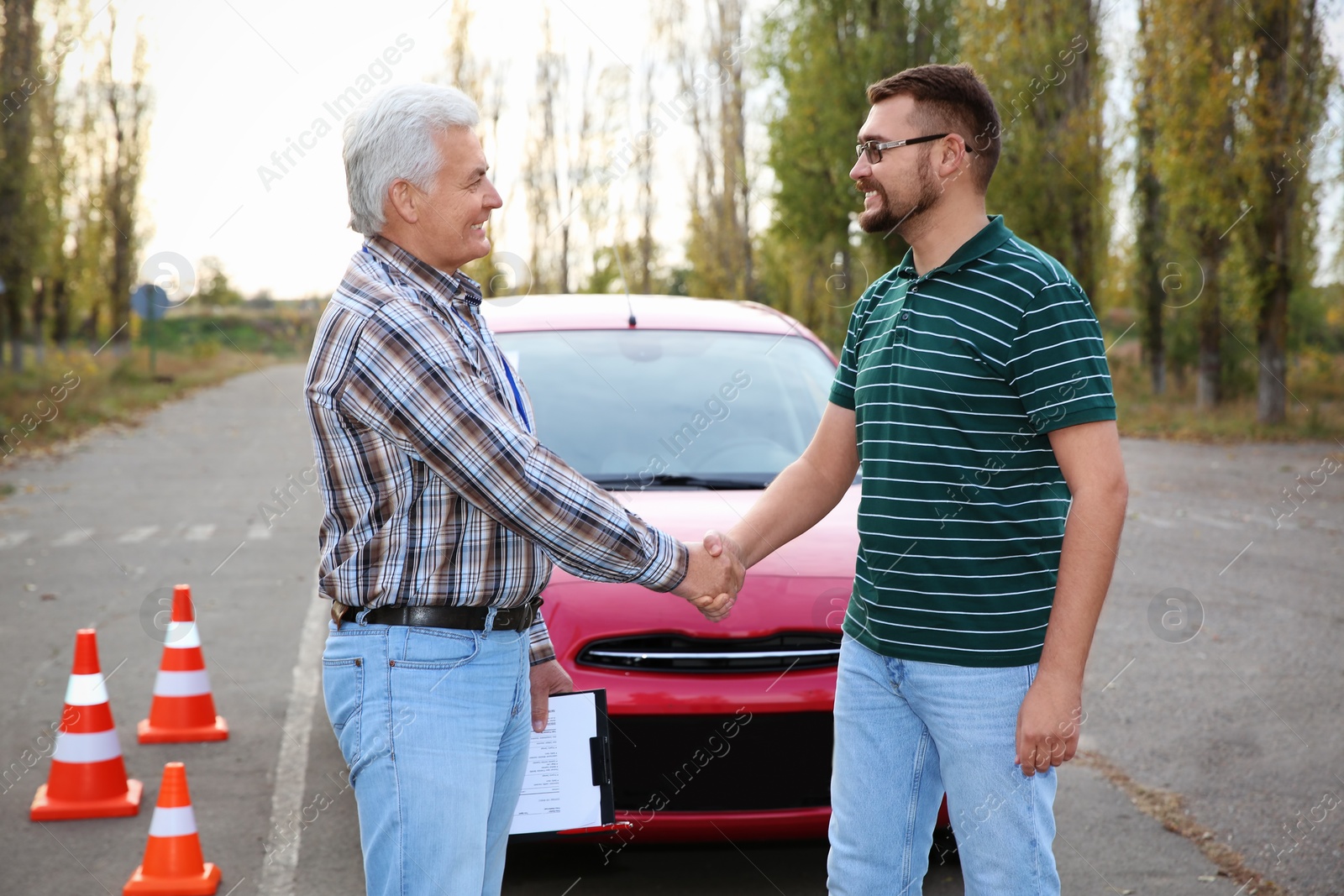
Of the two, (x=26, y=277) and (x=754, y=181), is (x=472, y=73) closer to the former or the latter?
(x=754, y=181)

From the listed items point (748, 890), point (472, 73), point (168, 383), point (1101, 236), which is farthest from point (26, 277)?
point (748, 890)

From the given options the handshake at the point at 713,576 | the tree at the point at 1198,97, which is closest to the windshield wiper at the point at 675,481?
the handshake at the point at 713,576

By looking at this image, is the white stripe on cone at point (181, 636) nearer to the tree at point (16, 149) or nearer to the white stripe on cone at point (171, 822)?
the white stripe on cone at point (171, 822)

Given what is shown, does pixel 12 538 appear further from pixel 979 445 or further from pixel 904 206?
pixel 979 445

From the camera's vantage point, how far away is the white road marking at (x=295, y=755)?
394 centimetres

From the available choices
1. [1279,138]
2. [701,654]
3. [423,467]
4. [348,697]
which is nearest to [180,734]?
A: [701,654]

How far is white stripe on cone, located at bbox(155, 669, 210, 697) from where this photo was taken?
17.2ft

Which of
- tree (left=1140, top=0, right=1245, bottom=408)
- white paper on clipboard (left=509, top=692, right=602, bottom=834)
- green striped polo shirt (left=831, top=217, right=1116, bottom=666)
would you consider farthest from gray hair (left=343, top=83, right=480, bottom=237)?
tree (left=1140, top=0, right=1245, bottom=408)

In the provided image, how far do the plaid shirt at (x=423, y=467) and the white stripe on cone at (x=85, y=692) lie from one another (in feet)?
9.01

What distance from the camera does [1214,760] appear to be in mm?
4996

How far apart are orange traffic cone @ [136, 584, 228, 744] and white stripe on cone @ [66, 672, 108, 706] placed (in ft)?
2.40

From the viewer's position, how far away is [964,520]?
233 cm

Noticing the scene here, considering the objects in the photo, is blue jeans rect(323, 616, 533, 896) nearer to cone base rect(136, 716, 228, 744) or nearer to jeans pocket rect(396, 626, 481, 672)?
jeans pocket rect(396, 626, 481, 672)

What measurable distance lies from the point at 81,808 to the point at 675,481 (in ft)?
7.97
